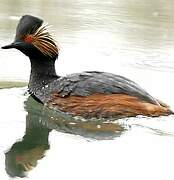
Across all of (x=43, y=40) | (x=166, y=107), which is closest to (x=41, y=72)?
(x=43, y=40)

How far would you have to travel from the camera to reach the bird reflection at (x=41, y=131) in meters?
7.03

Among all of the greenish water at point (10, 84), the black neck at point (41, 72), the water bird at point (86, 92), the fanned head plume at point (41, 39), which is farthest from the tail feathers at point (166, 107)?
the greenish water at point (10, 84)

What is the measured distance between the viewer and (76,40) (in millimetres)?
13367

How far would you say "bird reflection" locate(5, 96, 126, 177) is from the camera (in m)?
7.03

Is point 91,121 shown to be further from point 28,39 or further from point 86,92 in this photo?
point 28,39

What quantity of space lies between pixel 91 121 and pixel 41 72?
137 centimetres

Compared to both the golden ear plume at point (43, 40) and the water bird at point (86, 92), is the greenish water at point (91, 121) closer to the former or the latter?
the water bird at point (86, 92)

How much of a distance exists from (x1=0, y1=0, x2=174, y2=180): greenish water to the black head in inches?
30.0

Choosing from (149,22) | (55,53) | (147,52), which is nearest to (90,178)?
(55,53)

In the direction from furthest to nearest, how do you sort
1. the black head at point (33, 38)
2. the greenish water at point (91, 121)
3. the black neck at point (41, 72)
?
the black neck at point (41, 72)
the black head at point (33, 38)
the greenish water at point (91, 121)

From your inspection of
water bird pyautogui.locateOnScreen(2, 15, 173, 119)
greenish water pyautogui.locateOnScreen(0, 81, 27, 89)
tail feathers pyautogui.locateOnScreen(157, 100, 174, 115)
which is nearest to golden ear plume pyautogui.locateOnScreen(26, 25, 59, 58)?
water bird pyautogui.locateOnScreen(2, 15, 173, 119)

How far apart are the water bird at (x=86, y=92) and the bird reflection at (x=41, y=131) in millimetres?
117

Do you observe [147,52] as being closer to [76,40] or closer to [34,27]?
[76,40]

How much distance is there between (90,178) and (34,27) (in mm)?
3151
